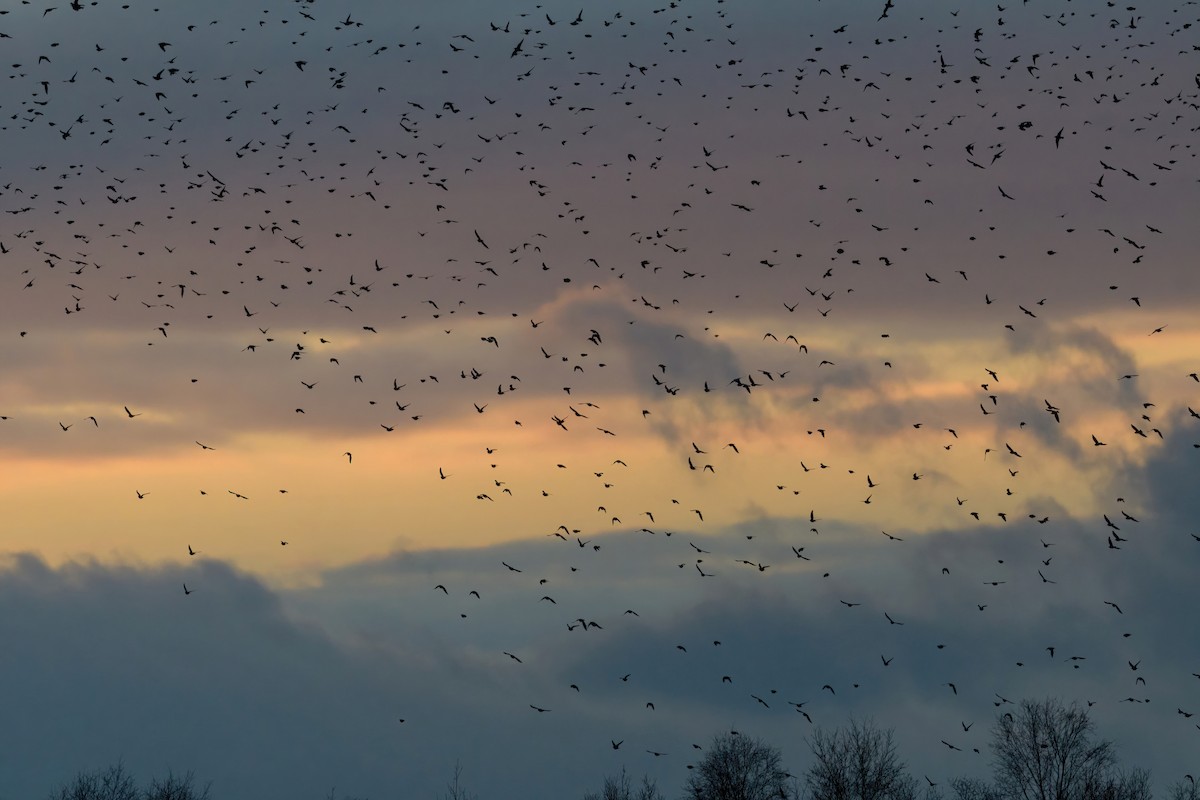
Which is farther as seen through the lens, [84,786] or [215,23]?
[84,786]

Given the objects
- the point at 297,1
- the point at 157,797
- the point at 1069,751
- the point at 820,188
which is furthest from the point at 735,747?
the point at 297,1

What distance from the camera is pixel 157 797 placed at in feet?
353

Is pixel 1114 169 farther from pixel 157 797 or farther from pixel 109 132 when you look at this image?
pixel 157 797

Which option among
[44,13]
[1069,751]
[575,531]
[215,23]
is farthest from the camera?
[1069,751]

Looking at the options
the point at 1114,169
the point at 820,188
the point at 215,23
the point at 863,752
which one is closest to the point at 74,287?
the point at 215,23

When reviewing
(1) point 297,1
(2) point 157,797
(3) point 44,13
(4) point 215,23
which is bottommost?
(2) point 157,797

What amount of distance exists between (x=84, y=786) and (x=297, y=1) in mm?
76350

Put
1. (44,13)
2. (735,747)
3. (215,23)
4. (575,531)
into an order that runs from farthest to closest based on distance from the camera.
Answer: (735,747)
(575,531)
(215,23)
(44,13)

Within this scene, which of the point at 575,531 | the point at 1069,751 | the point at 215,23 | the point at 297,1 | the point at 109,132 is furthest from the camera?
the point at 1069,751

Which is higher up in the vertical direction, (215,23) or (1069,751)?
(215,23)

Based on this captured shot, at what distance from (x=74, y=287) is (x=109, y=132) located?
685cm

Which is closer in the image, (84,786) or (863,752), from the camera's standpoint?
(863,752)

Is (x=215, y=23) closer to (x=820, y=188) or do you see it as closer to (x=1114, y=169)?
(x=820, y=188)

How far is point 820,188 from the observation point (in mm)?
56906
